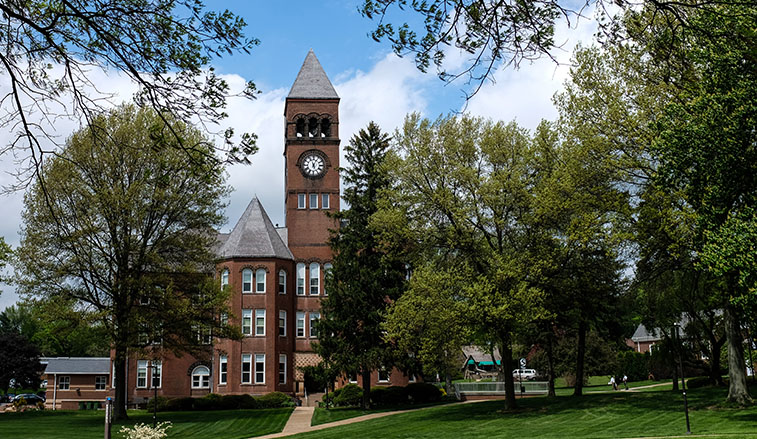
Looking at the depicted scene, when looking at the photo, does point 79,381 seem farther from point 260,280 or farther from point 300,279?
point 300,279

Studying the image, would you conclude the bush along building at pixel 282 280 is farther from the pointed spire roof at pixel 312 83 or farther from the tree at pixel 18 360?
the tree at pixel 18 360

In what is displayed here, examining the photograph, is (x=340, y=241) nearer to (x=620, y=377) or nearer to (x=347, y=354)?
(x=347, y=354)

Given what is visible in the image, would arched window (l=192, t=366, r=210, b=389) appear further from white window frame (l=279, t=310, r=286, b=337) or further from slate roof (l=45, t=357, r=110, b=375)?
slate roof (l=45, t=357, r=110, b=375)

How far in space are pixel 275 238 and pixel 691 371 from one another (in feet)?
106

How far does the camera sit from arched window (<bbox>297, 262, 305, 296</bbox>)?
2127 inches

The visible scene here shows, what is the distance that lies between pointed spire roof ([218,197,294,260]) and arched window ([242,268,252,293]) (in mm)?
1170

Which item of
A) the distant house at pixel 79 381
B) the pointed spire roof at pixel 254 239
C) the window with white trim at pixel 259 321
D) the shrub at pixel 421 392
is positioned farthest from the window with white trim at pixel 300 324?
the distant house at pixel 79 381

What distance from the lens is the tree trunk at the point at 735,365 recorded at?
1022 inches

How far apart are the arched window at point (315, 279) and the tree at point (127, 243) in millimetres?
17802

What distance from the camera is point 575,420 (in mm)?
27500

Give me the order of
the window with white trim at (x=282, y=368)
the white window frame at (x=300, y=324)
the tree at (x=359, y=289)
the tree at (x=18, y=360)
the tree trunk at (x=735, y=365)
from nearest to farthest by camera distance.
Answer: the tree trunk at (x=735, y=365) → the tree at (x=359, y=289) → the window with white trim at (x=282, y=368) → the white window frame at (x=300, y=324) → the tree at (x=18, y=360)

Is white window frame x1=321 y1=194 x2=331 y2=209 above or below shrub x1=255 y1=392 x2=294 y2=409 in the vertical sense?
above

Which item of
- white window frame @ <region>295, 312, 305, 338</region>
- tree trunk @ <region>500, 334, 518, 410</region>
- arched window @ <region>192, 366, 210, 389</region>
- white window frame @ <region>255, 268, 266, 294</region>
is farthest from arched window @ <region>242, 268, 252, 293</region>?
tree trunk @ <region>500, 334, 518, 410</region>

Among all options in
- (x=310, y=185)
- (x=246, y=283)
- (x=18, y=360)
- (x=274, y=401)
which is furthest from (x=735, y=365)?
(x=18, y=360)
